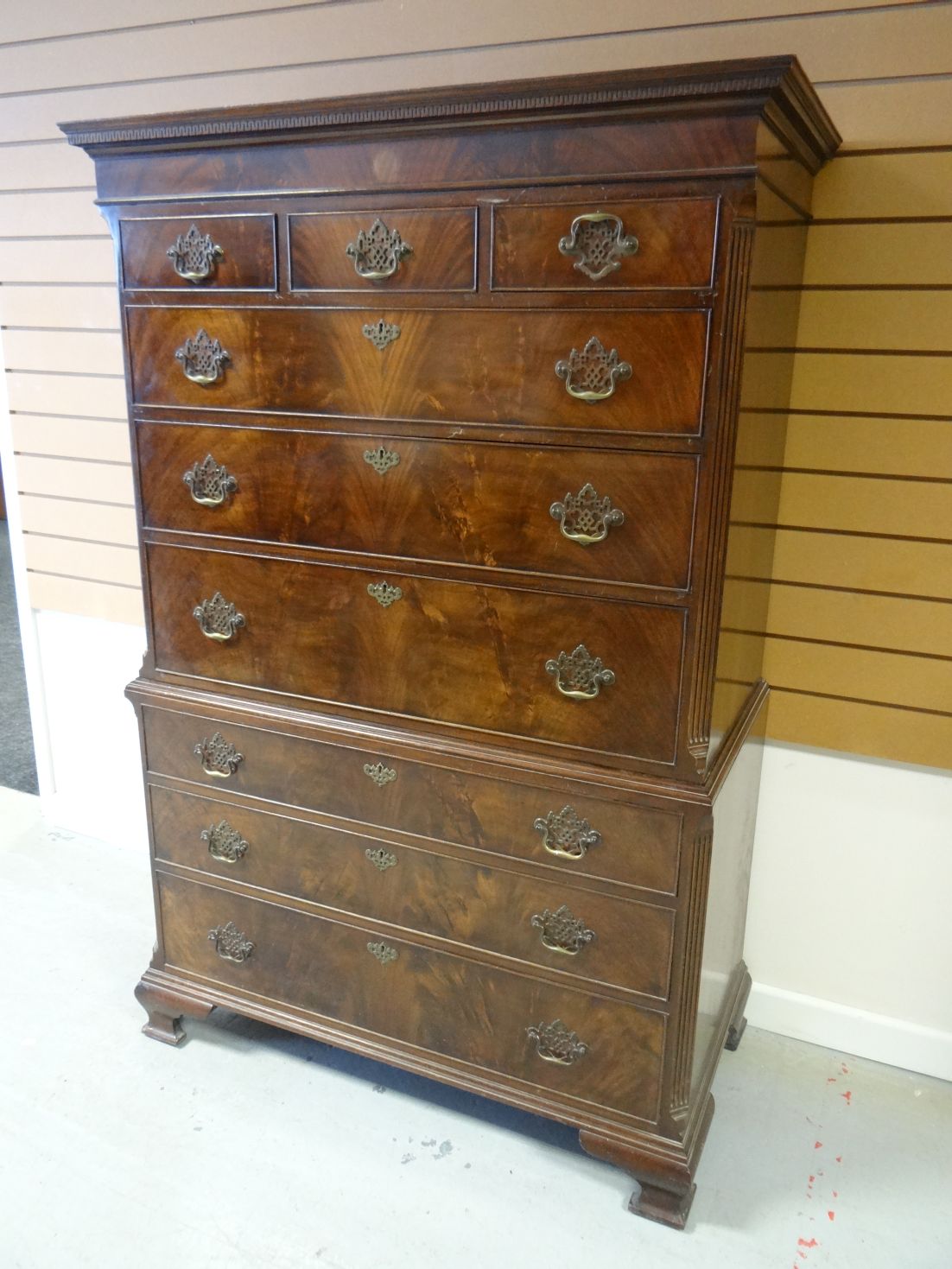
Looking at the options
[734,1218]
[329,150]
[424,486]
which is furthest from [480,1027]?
[329,150]

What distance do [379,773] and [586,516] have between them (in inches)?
26.9

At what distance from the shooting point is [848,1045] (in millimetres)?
2389

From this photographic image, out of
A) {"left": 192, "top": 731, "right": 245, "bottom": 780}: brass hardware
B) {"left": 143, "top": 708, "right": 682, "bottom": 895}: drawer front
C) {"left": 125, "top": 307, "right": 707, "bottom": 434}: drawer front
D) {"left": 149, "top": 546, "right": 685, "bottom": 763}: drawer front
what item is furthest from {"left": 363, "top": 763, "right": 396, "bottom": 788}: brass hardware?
{"left": 125, "top": 307, "right": 707, "bottom": 434}: drawer front

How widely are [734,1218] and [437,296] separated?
1.83 metres

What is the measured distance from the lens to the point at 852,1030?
2.38 metres

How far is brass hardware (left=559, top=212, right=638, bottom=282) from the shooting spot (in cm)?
154

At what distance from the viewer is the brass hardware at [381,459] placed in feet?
5.92

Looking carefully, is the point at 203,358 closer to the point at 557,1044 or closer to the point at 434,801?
the point at 434,801

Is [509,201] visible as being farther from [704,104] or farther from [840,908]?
[840,908]

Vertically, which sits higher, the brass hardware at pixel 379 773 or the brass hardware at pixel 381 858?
the brass hardware at pixel 379 773

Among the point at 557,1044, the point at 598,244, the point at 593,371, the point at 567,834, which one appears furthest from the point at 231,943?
the point at 598,244

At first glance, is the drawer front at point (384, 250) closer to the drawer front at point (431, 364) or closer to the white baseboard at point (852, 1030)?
the drawer front at point (431, 364)

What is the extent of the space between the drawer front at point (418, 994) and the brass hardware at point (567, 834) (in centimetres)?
→ 29

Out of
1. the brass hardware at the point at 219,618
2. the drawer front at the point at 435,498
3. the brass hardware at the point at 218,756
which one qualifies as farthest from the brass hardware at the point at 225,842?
the drawer front at the point at 435,498
